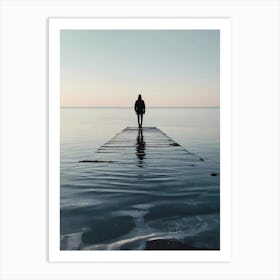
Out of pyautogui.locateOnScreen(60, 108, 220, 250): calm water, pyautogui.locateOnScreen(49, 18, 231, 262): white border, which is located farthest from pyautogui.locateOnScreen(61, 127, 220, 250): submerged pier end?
pyautogui.locateOnScreen(49, 18, 231, 262): white border

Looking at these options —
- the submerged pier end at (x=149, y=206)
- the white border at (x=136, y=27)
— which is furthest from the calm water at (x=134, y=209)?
the white border at (x=136, y=27)

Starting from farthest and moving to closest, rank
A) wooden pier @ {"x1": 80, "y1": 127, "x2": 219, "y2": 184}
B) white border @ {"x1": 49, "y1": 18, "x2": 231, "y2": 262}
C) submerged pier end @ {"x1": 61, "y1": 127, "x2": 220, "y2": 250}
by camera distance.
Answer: wooden pier @ {"x1": 80, "y1": 127, "x2": 219, "y2": 184}
white border @ {"x1": 49, "y1": 18, "x2": 231, "y2": 262}
submerged pier end @ {"x1": 61, "y1": 127, "x2": 220, "y2": 250}

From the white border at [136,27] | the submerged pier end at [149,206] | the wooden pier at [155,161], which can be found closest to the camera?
the submerged pier end at [149,206]

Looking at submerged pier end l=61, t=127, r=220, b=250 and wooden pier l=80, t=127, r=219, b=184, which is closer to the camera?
submerged pier end l=61, t=127, r=220, b=250

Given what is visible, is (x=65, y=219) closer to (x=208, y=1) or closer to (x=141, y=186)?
(x=141, y=186)

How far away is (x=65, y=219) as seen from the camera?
189 inches

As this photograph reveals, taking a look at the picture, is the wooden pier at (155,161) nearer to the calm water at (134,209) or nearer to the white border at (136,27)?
the calm water at (134,209)

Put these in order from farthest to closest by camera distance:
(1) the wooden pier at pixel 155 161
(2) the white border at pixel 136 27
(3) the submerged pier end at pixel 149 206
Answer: (1) the wooden pier at pixel 155 161 → (2) the white border at pixel 136 27 → (3) the submerged pier end at pixel 149 206

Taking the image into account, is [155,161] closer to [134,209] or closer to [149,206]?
[149,206]

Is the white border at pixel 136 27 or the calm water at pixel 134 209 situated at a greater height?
the white border at pixel 136 27

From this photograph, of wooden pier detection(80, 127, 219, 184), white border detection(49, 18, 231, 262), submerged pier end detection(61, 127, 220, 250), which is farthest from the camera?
wooden pier detection(80, 127, 219, 184)

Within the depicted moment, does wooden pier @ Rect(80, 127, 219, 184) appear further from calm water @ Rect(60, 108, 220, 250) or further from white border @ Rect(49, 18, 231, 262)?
white border @ Rect(49, 18, 231, 262)
